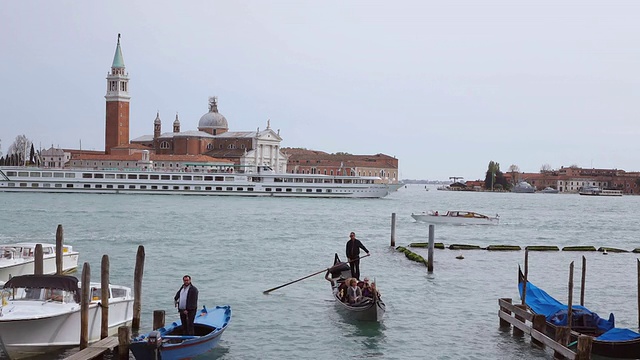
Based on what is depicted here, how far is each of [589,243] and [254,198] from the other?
170ft

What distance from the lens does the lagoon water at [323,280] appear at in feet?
47.7

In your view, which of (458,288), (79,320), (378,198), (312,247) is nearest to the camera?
(79,320)

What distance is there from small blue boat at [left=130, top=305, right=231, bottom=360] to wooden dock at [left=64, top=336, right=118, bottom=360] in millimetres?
550

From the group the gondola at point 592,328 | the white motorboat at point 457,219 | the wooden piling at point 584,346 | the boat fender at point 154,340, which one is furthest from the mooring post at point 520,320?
the white motorboat at point 457,219

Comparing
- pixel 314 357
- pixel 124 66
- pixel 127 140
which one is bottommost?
pixel 314 357

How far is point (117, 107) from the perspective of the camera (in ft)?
374

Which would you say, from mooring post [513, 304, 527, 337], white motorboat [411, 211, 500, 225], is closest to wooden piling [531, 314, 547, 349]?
mooring post [513, 304, 527, 337]

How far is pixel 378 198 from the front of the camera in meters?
97.8

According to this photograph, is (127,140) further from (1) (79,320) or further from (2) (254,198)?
(1) (79,320)

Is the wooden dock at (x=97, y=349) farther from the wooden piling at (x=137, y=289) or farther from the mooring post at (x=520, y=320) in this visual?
the mooring post at (x=520, y=320)

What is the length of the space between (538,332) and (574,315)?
77cm

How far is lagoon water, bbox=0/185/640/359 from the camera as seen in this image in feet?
47.7

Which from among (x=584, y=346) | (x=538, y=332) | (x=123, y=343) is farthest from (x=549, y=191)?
(x=123, y=343)

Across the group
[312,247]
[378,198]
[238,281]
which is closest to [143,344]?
[238,281]
